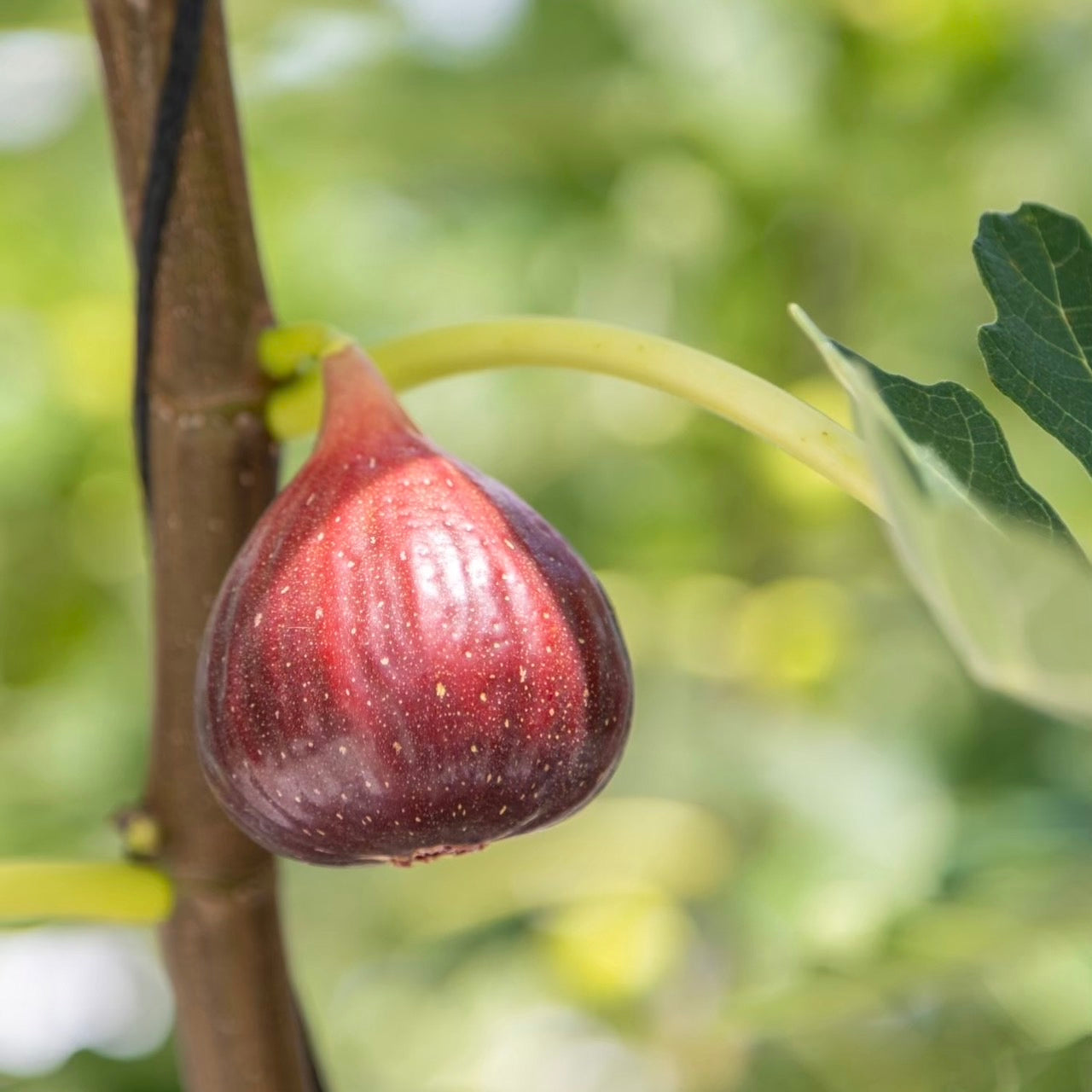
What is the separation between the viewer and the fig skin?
498mm

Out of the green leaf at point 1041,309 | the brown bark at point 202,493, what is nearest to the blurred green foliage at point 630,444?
the brown bark at point 202,493

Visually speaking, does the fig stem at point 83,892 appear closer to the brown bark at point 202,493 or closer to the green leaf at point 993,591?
the brown bark at point 202,493

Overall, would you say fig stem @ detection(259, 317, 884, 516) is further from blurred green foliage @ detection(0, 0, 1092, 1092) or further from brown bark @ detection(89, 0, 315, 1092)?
blurred green foliage @ detection(0, 0, 1092, 1092)

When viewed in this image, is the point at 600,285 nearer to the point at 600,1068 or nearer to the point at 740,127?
the point at 740,127

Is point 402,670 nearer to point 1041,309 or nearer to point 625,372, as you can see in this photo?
point 625,372

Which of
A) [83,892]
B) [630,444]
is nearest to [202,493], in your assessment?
[83,892]

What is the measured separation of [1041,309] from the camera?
56 centimetres

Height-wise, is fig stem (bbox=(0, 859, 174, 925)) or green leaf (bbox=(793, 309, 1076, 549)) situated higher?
green leaf (bbox=(793, 309, 1076, 549))

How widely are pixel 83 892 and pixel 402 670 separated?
0.21 metres

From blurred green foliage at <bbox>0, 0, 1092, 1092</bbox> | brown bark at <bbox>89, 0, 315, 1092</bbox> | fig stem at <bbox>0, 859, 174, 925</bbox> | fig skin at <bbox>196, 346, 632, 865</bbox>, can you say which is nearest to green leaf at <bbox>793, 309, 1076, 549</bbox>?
fig skin at <bbox>196, 346, 632, 865</bbox>

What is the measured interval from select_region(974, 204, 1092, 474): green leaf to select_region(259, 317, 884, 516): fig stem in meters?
0.09

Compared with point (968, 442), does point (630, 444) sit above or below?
below

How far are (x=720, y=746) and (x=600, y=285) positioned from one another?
24.8 inches

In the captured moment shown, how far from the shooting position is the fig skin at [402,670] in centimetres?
50
